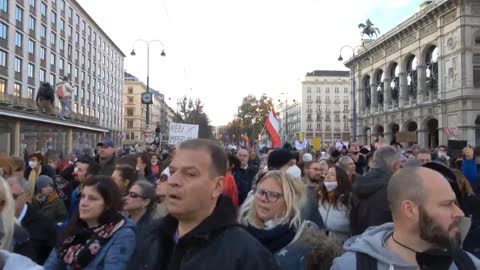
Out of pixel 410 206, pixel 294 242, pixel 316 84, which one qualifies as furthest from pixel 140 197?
pixel 316 84

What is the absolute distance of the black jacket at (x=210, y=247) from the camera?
2.12 meters

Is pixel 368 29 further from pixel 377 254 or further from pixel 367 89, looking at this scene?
pixel 377 254

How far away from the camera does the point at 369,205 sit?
460cm

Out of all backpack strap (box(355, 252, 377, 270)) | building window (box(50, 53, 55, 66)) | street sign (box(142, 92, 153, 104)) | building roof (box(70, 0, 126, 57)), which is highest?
building roof (box(70, 0, 126, 57))

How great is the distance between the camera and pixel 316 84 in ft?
456

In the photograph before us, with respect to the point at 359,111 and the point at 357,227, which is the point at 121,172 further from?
the point at 359,111

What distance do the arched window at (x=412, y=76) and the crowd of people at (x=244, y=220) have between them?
48170mm

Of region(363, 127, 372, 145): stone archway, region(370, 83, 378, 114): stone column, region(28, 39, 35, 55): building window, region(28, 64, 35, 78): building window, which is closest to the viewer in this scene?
region(28, 39, 35, 55): building window

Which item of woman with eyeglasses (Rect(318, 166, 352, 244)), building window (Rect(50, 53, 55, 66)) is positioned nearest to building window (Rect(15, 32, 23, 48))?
building window (Rect(50, 53, 55, 66))

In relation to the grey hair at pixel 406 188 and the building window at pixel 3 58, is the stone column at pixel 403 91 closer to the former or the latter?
the building window at pixel 3 58

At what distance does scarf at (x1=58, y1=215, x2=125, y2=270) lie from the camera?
11.6 ft

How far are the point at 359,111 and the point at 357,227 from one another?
6546 cm

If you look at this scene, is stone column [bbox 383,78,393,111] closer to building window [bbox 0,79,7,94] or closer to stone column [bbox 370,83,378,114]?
stone column [bbox 370,83,378,114]

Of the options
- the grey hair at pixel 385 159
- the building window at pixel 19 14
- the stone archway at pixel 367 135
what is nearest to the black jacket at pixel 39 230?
the grey hair at pixel 385 159
